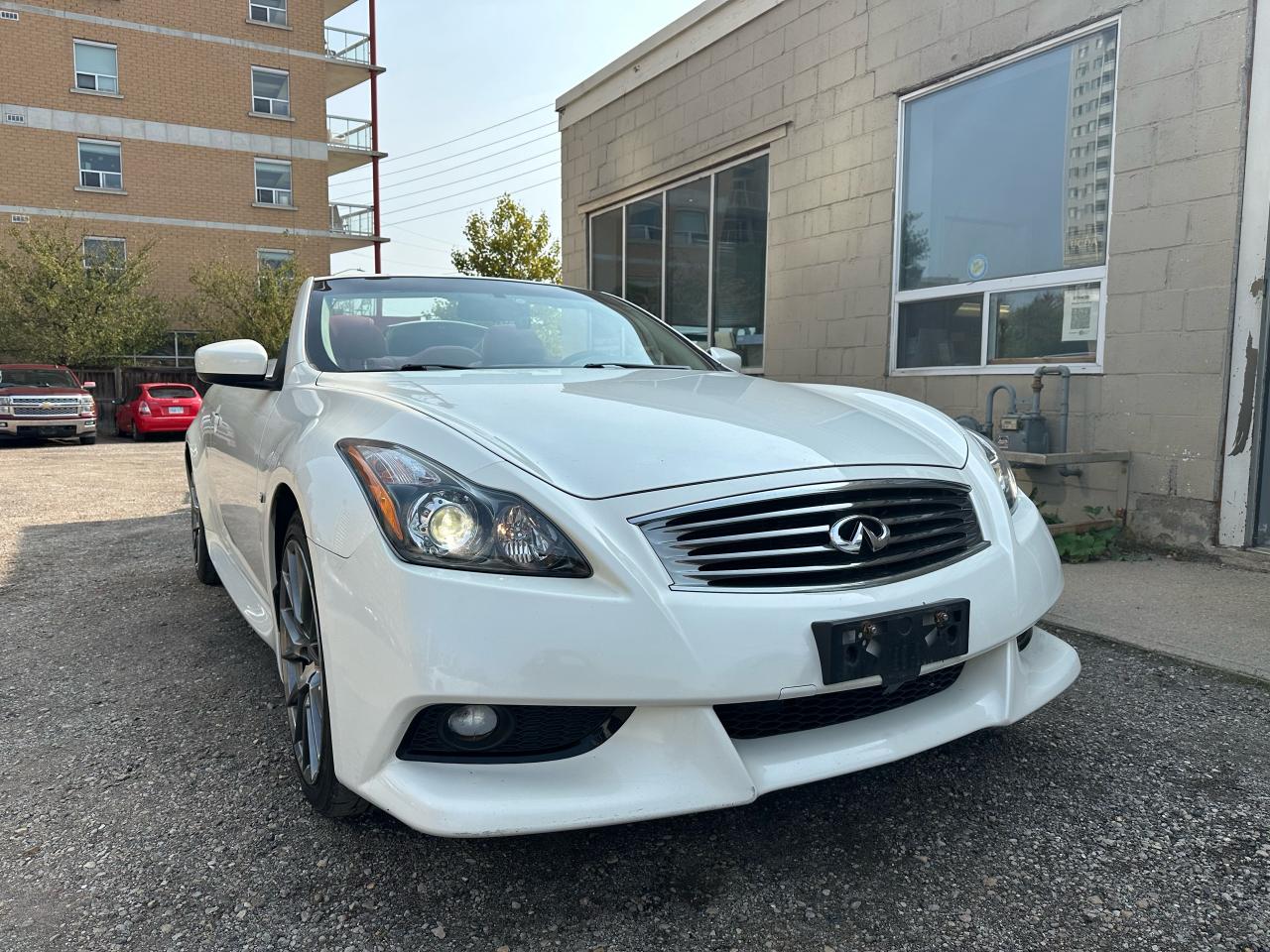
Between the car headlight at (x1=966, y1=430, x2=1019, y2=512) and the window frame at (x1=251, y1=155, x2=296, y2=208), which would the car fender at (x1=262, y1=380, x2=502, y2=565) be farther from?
the window frame at (x1=251, y1=155, x2=296, y2=208)

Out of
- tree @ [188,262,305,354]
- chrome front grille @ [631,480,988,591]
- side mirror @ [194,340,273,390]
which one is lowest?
chrome front grille @ [631,480,988,591]

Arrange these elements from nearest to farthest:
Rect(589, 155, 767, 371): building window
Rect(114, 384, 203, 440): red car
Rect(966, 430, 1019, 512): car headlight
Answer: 1. Rect(966, 430, 1019, 512): car headlight
2. Rect(589, 155, 767, 371): building window
3. Rect(114, 384, 203, 440): red car

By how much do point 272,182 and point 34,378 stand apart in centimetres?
1198

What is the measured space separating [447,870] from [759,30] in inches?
294

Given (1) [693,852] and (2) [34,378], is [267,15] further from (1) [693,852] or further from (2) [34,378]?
(1) [693,852]

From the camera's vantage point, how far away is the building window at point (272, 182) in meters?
26.0

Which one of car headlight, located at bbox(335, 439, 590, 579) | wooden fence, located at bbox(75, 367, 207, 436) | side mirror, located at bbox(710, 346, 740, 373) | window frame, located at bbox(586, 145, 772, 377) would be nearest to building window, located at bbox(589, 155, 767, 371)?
window frame, located at bbox(586, 145, 772, 377)

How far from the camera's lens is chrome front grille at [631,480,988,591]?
1767 mm

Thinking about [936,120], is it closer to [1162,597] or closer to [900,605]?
[1162,597]

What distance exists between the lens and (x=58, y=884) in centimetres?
192

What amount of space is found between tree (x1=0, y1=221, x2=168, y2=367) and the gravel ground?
68.1 feet

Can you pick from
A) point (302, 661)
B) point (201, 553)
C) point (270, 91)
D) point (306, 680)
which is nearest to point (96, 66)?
point (270, 91)

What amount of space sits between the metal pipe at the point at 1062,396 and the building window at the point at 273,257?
957 inches

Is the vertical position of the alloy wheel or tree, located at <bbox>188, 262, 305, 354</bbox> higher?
tree, located at <bbox>188, 262, 305, 354</bbox>
